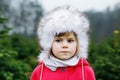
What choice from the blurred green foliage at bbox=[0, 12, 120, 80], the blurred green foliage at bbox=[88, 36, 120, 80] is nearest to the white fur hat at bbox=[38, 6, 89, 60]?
the blurred green foliage at bbox=[0, 12, 120, 80]

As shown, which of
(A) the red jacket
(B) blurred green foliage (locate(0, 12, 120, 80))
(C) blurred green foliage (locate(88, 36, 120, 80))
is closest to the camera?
(A) the red jacket

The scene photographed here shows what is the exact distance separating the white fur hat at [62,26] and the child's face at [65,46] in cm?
5

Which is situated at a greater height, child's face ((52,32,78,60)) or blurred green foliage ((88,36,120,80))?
child's face ((52,32,78,60))

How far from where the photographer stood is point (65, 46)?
363 cm

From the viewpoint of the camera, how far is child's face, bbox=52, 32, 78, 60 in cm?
364

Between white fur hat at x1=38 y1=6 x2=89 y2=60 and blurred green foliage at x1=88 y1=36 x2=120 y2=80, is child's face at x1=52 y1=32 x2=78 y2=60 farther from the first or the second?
blurred green foliage at x1=88 y1=36 x2=120 y2=80

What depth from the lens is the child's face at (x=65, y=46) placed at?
12.0ft

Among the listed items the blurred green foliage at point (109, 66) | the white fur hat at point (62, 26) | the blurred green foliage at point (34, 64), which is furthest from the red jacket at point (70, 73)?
the blurred green foliage at point (109, 66)

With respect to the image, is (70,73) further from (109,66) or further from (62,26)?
(109,66)

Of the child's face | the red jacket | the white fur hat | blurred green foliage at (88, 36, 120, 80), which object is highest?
the white fur hat

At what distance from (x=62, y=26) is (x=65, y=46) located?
17cm

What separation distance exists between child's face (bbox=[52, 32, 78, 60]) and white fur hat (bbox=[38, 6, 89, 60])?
0.18 feet

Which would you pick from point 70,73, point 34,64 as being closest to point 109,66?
point 34,64

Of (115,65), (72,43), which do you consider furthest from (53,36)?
(115,65)
